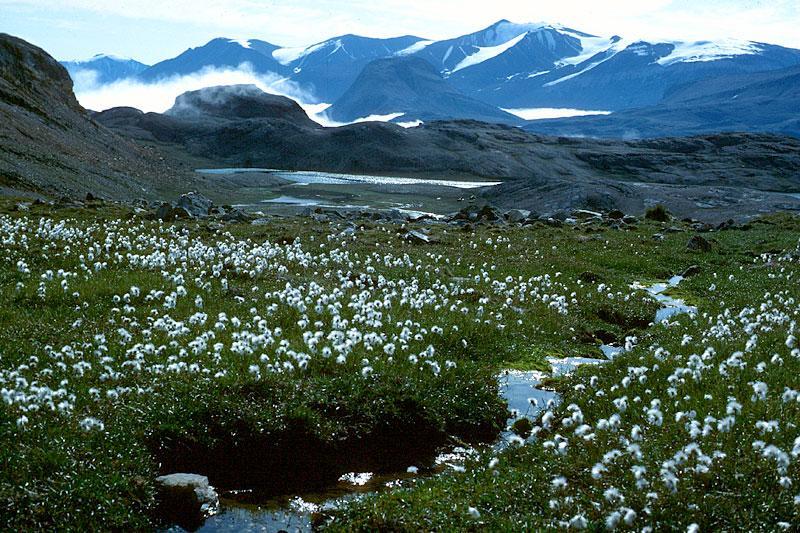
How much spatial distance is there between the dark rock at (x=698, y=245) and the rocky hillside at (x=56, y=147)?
145ft

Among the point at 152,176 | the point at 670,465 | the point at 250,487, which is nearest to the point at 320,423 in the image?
the point at 250,487

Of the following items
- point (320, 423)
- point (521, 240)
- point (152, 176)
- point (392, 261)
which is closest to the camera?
point (320, 423)

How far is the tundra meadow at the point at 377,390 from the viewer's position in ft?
29.1

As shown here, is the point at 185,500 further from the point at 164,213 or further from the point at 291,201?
the point at 291,201

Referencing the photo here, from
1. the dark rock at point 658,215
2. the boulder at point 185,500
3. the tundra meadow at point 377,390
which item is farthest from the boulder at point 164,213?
the dark rock at point 658,215

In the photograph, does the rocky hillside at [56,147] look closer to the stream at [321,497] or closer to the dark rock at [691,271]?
the dark rock at [691,271]

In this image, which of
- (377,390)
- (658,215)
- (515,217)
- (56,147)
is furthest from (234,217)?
(56,147)

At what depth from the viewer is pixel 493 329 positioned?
18.0 metres

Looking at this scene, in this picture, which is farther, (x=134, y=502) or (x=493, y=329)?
(x=493, y=329)

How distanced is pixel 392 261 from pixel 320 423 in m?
14.1

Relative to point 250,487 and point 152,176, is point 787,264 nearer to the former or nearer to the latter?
point 250,487

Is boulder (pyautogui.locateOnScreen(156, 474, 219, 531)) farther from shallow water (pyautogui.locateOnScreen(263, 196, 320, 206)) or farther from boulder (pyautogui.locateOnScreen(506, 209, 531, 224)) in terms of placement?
shallow water (pyautogui.locateOnScreen(263, 196, 320, 206))

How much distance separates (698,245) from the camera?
33625 mm

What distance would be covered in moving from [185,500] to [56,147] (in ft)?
273
